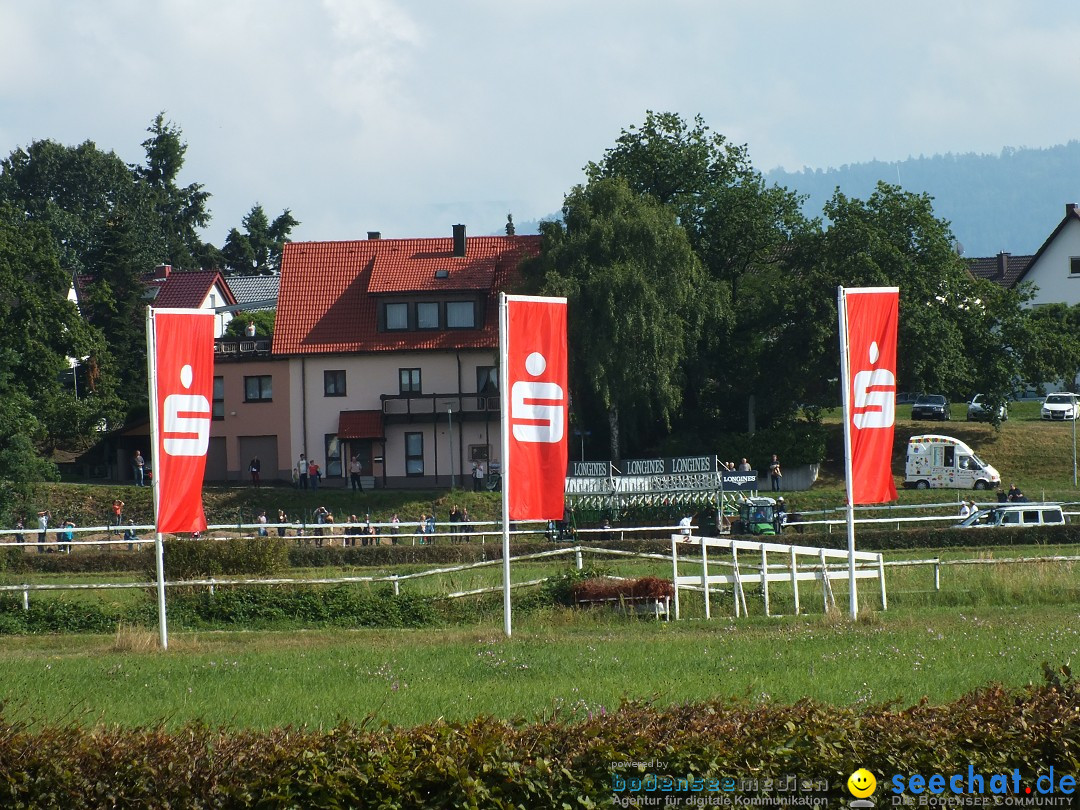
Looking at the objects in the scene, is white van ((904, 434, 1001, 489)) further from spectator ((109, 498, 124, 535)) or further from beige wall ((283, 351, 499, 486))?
spectator ((109, 498, 124, 535))

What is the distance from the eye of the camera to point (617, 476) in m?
49.8

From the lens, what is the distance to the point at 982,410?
67750mm

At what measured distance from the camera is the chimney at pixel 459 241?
226 feet

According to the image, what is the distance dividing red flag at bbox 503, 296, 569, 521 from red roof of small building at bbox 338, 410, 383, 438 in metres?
44.6

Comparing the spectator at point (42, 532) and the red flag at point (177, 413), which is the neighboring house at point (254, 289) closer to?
the spectator at point (42, 532)

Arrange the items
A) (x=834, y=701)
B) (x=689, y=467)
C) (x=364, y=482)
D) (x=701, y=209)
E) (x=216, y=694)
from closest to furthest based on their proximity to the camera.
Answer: (x=834, y=701) < (x=216, y=694) < (x=689, y=467) < (x=364, y=482) < (x=701, y=209)

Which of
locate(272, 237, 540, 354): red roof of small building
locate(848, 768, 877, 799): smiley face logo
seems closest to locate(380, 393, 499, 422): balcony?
locate(272, 237, 540, 354): red roof of small building

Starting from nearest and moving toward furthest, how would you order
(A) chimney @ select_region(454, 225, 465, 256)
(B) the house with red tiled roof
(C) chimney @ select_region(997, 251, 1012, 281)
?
(B) the house with red tiled roof, (A) chimney @ select_region(454, 225, 465, 256), (C) chimney @ select_region(997, 251, 1012, 281)

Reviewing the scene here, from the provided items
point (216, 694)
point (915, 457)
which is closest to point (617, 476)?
point (915, 457)

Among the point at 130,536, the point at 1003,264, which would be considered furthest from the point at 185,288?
the point at 1003,264

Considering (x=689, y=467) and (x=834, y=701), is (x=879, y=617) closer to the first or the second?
(x=834, y=701)

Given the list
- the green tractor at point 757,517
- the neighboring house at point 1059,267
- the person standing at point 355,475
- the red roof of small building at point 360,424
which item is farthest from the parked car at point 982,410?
the person standing at point 355,475

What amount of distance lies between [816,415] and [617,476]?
747 inches

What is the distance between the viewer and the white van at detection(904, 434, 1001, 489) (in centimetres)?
5875
